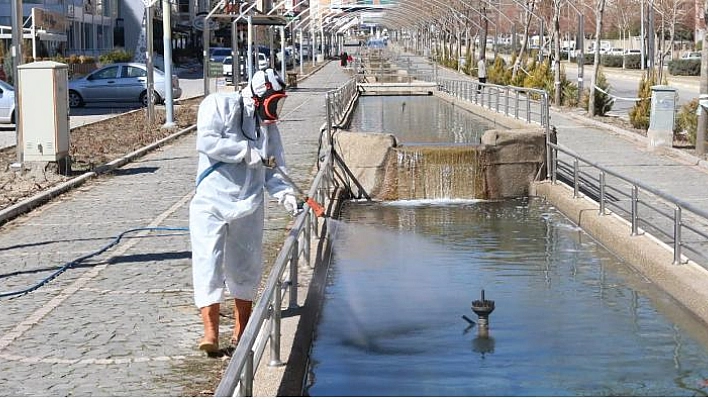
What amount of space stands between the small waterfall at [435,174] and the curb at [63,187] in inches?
191

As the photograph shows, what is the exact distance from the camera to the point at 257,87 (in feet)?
27.3

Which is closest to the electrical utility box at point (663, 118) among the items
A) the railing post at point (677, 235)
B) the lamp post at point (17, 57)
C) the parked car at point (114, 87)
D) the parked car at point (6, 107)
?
the lamp post at point (17, 57)

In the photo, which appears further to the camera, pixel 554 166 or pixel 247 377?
pixel 554 166

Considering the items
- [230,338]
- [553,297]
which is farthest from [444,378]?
[553,297]

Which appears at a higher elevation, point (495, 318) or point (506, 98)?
point (506, 98)

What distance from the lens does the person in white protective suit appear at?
8117mm

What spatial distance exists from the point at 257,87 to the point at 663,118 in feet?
57.4

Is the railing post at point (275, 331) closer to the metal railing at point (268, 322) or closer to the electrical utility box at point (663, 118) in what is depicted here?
the metal railing at point (268, 322)

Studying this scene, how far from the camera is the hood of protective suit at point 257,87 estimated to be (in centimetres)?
828

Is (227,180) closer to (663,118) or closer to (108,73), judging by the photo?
(663,118)

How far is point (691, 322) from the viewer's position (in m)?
10.7

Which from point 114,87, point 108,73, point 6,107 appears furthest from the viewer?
point 108,73

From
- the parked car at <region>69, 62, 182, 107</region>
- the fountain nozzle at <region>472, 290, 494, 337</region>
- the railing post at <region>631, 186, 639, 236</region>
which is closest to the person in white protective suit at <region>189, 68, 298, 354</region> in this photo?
the fountain nozzle at <region>472, 290, 494, 337</region>

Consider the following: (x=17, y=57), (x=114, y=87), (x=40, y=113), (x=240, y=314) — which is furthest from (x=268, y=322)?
(x=114, y=87)
